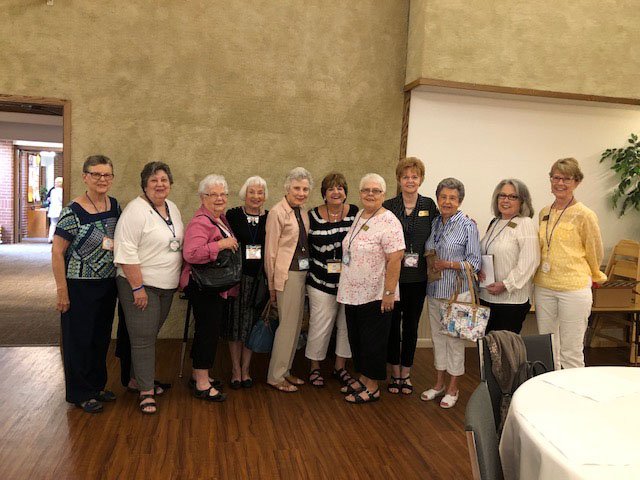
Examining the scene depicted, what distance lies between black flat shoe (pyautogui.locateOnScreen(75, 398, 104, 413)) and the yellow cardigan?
120 inches

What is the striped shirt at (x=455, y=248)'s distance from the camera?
353cm

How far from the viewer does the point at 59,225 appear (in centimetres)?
311

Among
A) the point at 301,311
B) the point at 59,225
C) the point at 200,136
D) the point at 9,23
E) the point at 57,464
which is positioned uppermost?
the point at 9,23

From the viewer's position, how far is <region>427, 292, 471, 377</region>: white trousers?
3619mm

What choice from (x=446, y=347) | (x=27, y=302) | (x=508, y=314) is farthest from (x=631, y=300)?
(x=27, y=302)

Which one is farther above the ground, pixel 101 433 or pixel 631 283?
pixel 631 283

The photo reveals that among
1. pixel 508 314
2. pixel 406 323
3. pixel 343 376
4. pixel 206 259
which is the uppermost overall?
pixel 206 259

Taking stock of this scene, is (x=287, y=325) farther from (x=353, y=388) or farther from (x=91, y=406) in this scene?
(x=91, y=406)

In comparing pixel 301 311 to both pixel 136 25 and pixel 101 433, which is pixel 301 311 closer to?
pixel 101 433

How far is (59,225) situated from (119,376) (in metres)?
1.43

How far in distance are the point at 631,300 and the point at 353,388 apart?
2937 millimetres

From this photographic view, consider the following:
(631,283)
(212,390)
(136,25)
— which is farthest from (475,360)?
(136,25)

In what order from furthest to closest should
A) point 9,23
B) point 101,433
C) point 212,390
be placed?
point 9,23 → point 212,390 → point 101,433

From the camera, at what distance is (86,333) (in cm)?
326
